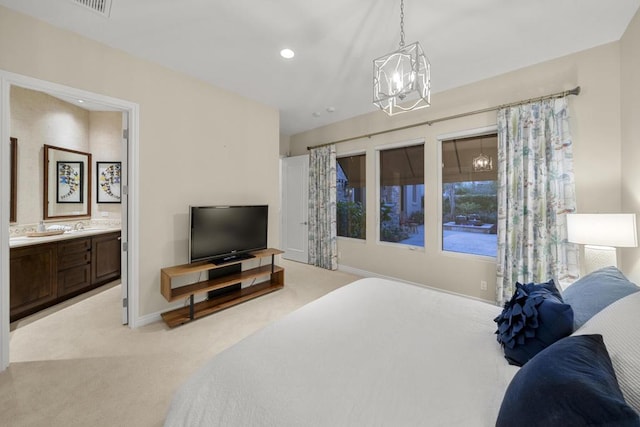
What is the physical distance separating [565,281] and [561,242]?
15.9 inches

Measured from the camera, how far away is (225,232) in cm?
336

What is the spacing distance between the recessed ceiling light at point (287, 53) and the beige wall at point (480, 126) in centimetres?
196

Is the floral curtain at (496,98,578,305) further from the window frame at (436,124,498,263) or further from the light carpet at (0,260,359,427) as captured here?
the light carpet at (0,260,359,427)

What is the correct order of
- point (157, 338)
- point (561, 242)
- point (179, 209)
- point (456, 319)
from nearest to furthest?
point (456, 319) → point (157, 338) → point (561, 242) → point (179, 209)

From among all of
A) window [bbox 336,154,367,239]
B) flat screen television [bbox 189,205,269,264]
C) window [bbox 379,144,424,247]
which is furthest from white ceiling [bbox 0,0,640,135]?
window [bbox 336,154,367,239]

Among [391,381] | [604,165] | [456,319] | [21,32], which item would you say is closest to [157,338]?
[391,381]

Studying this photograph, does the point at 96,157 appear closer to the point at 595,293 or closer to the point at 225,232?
the point at 225,232

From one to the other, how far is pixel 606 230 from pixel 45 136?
6301 mm

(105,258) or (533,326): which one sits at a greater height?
(533,326)

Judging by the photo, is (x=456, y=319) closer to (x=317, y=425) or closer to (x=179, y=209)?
(x=317, y=425)

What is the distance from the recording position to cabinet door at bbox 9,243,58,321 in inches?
109

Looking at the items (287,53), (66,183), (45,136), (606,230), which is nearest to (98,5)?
(287,53)

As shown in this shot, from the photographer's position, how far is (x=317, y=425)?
831 millimetres

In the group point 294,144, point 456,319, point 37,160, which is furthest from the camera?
point 294,144
